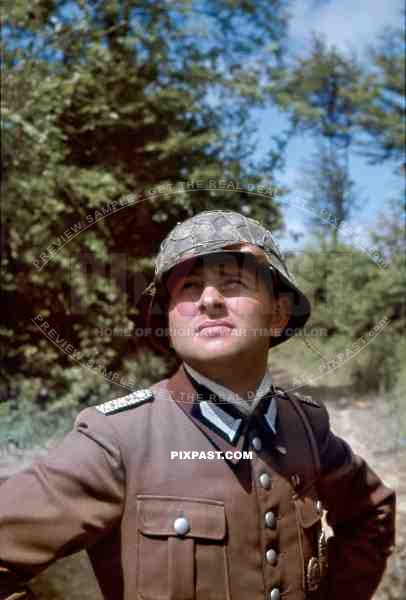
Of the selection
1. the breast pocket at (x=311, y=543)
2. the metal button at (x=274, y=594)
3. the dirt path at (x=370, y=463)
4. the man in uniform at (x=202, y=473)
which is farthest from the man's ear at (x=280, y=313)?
the dirt path at (x=370, y=463)

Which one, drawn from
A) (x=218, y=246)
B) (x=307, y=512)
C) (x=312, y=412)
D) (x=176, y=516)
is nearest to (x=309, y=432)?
(x=312, y=412)

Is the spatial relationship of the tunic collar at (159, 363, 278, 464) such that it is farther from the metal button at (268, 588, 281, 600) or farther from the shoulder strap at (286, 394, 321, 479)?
the metal button at (268, 588, 281, 600)

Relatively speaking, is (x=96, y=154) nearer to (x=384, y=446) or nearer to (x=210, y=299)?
(x=210, y=299)

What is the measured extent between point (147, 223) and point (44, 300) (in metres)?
1.13

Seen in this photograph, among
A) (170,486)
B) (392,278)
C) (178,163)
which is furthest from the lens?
(392,278)

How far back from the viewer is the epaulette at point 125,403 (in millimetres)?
1120

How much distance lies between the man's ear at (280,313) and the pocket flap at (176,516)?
0.44m

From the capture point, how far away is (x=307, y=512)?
1174mm

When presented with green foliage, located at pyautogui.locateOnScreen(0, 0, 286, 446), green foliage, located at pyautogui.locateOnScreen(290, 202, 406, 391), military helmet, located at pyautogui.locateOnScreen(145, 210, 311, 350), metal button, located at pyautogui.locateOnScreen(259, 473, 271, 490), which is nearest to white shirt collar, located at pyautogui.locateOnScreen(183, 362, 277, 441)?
metal button, located at pyautogui.locateOnScreen(259, 473, 271, 490)

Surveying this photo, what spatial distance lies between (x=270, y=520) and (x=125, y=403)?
40 centimetres

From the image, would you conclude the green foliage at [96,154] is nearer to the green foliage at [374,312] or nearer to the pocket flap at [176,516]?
the pocket flap at [176,516]

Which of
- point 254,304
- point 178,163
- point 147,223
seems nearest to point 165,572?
point 254,304

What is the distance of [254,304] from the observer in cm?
113

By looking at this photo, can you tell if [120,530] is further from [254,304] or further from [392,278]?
[392,278]
